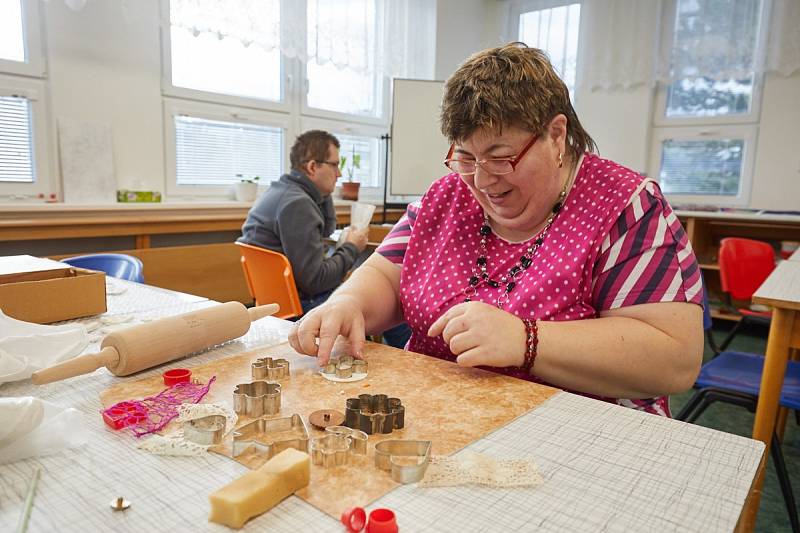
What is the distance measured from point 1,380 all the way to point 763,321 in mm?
2629

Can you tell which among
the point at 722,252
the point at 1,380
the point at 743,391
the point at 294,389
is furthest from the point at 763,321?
the point at 1,380

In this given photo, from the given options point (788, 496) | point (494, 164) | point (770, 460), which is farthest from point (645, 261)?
point (770, 460)

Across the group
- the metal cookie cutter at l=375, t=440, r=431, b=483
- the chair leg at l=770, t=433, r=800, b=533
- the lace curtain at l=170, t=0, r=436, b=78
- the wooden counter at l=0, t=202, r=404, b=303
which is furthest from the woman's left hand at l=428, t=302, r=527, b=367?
the lace curtain at l=170, t=0, r=436, b=78

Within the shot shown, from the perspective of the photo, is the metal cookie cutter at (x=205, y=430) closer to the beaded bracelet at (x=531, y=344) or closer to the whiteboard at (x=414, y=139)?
the beaded bracelet at (x=531, y=344)

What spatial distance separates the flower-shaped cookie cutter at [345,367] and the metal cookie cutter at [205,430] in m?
0.23

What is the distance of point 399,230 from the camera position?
132 cm

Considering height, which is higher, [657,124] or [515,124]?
[657,124]

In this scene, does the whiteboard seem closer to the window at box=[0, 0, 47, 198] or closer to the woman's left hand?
the window at box=[0, 0, 47, 198]

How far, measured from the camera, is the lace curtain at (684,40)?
13.4 ft

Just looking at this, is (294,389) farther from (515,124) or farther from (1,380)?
(515,124)

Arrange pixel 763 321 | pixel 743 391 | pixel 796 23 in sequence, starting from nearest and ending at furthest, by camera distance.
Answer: pixel 743 391, pixel 763 321, pixel 796 23

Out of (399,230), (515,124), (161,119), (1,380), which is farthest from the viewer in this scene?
(161,119)

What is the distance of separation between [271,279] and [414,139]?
277cm

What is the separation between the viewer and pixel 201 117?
369 cm
